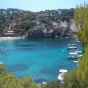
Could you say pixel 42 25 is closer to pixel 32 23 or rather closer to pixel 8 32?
pixel 32 23

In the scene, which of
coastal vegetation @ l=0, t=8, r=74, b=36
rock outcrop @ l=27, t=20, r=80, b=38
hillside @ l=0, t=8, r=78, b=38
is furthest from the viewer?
coastal vegetation @ l=0, t=8, r=74, b=36

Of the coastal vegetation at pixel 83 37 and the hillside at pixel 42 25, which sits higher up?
the coastal vegetation at pixel 83 37

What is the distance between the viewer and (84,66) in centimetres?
312

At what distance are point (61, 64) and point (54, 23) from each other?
105ft

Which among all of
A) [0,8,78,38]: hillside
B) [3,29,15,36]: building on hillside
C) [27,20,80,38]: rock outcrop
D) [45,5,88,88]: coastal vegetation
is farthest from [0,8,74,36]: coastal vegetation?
[45,5,88,88]: coastal vegetation

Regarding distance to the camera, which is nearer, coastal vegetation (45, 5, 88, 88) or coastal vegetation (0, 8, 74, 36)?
coastal vegetation (45, 5, 88, 88)

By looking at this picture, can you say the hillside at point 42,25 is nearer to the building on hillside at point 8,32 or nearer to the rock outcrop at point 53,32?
the rock outcrop at point 53,32

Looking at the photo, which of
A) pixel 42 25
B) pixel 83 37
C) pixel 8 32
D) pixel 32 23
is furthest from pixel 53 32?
pixel 83 37

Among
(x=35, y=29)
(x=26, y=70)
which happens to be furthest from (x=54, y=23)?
(x=26, y=70)

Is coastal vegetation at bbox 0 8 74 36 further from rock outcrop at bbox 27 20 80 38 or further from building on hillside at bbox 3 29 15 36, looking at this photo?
building on hillside at bbox 3 29 15 36

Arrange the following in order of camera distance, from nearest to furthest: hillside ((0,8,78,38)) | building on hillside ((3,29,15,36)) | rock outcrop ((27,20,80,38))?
rock outcrop ((27,20,80,38)), hillside ((0,8,78,38)), building on hillside ((3,29,15,36))

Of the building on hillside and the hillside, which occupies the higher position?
the hillside

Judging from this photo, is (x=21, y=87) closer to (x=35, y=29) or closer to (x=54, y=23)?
(x=35, y=29)

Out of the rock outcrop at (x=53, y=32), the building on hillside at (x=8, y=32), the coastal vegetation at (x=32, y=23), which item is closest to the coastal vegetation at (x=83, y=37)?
the rock outcrop at (x=53, y=32)
